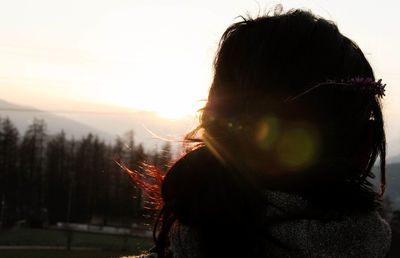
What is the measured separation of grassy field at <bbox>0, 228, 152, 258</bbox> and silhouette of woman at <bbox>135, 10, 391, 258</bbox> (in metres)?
32.5

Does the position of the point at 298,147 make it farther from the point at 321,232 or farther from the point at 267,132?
the point at 321,232

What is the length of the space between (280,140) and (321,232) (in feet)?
0.91

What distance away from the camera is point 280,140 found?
4.81ft

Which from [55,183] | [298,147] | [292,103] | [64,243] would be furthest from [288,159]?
[55,183]

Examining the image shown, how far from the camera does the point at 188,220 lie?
1508 millimetres

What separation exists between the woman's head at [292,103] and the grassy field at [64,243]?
32.5 m

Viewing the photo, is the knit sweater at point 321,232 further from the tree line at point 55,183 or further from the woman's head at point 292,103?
the tree line at point 55,183

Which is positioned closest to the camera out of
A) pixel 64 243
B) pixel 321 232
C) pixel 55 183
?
pixel 321 232

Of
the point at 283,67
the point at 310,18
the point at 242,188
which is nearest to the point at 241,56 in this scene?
the point at 283,67

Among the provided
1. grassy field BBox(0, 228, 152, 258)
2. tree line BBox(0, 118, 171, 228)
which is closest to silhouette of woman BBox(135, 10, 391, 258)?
grassy field BBox(0, 228, 152, 258)

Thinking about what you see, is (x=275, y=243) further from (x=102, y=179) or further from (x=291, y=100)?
Result: (x=102, y=179)

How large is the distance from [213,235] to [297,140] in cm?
37

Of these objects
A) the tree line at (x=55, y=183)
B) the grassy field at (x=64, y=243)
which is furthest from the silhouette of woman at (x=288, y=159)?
the tree line at (x=55, y=183)

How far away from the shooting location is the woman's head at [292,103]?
55.6 inches
